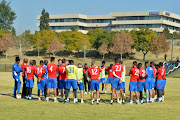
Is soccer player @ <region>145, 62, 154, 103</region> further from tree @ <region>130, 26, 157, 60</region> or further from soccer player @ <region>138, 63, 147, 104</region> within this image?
tree @ <region>130, 26, 157, 60</region>

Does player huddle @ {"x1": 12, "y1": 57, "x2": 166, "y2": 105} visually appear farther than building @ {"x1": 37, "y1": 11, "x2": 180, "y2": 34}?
No

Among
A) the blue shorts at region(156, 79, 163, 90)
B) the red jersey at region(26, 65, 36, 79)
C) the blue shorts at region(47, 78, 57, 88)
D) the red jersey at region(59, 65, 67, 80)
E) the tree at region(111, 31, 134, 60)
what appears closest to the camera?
the blue shorts at region(47, 78, 57, 88)

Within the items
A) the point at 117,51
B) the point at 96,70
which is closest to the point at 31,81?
the point at 96,70

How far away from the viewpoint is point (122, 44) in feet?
284

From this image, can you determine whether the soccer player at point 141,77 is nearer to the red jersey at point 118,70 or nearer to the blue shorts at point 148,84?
the blue shorts at point 148,84

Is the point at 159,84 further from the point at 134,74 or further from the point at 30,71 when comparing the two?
the point at 30,71

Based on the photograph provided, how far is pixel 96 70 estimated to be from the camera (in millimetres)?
15430

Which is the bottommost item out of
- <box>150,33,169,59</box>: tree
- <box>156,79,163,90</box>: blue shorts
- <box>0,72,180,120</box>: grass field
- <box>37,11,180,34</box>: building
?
<box>0,72,180,120</box>: grass field

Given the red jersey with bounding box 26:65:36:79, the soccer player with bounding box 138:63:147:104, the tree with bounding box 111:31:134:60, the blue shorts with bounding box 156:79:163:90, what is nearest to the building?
the tree with bounding box 111:31:134:60

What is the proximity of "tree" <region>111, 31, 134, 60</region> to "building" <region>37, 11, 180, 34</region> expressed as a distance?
3202 centimetres

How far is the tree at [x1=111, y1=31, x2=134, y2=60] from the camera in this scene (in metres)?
86.8

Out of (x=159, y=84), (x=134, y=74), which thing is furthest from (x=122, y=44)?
(x=134, y=74)

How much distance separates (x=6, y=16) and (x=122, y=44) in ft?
186

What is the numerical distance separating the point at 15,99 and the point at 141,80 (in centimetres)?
714
